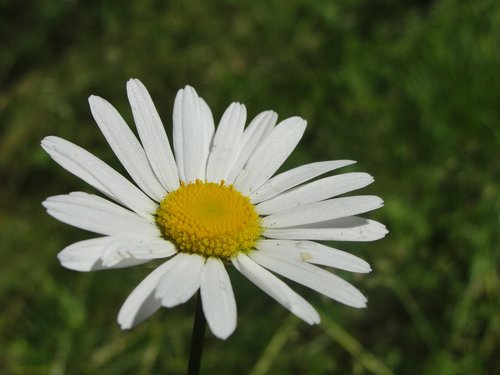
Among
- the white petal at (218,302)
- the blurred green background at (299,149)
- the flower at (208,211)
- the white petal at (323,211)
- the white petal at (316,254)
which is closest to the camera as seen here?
the white petal at (218,302)

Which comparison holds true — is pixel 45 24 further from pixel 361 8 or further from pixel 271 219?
pixel 271 219

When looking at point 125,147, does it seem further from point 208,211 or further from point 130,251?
point 130,251

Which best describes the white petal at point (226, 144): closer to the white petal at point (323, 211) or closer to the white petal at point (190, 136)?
the white petal at point (190, 136)

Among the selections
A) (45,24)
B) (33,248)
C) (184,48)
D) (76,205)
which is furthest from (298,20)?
(76,205)

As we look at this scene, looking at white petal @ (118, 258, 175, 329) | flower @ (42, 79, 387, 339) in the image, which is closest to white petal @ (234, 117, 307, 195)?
flower @ (42, 79, 387, 339)

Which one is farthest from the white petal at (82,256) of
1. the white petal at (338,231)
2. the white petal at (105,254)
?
the white petal at (338,231)

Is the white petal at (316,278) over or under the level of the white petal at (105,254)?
under

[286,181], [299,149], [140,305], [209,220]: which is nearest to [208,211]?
[209,220]
